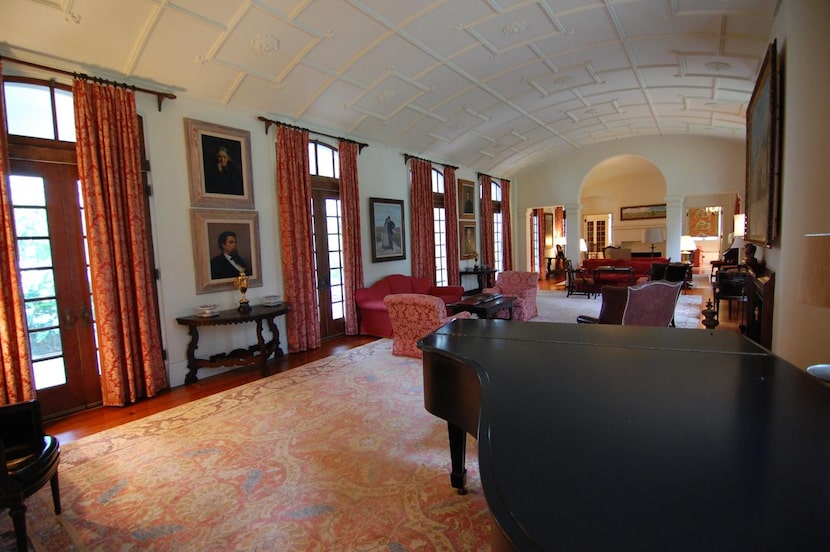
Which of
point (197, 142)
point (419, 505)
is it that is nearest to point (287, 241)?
point (197, 142)

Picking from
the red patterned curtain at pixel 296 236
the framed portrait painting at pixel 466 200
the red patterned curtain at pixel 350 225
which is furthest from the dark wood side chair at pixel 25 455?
the framed portrait painting at pixel 466 200

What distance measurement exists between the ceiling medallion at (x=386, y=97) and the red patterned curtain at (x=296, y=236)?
1.42m

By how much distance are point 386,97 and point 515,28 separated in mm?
2338

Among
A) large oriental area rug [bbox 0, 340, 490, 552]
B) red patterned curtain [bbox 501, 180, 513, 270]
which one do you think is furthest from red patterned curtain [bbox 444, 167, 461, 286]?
large oriental area rug [bbox 0, 340, 490, 552]

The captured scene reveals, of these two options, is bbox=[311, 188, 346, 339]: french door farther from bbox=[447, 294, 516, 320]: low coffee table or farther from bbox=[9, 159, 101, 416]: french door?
bbox=[9, 159, 101, 416]: french door

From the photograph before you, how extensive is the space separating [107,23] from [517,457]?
5346mm

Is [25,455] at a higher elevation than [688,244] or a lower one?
lower

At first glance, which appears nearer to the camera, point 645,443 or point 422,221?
point 645,443

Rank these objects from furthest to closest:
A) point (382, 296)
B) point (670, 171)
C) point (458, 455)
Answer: point (670, 171) < point (382, 296) < point (458, 455)

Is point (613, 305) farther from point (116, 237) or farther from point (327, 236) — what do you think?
point (116, 237)

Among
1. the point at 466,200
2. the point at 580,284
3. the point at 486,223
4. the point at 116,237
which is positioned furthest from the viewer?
the point at 486,223

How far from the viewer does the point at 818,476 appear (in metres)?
1.11

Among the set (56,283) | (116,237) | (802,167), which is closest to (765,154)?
(802,167)

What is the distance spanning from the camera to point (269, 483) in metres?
2.93
